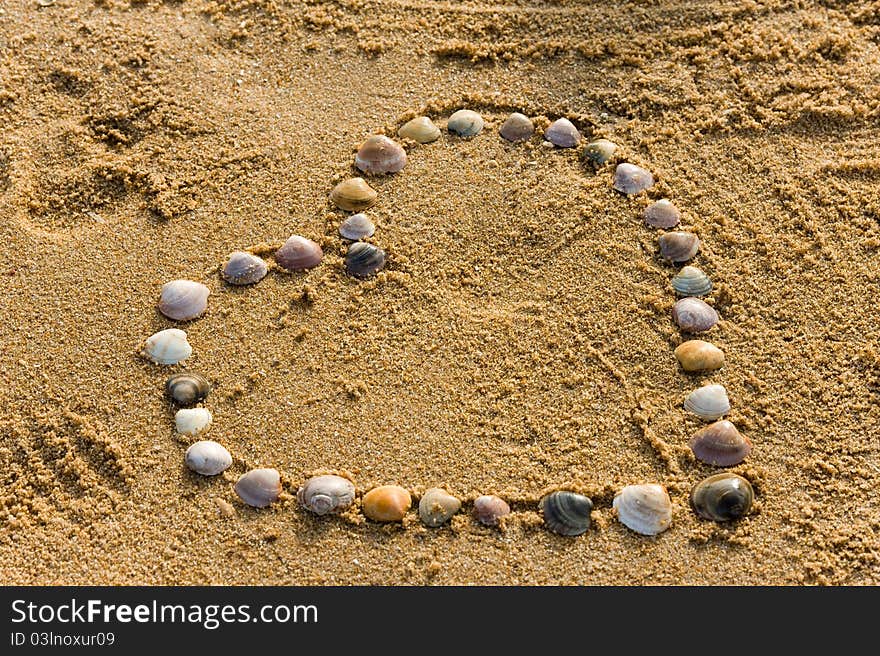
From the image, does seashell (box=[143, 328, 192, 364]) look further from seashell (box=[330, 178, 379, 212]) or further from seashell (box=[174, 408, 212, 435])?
seashell (box=[330, 178, 379, 212])

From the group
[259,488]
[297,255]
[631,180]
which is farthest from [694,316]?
[259,488]

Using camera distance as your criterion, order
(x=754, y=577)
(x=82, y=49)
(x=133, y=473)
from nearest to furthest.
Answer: (x=754, y=577), (x=133, y=473), (x=82, y=49)

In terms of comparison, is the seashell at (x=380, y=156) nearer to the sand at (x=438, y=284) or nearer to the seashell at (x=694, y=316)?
the sand at (x=438, y=284)

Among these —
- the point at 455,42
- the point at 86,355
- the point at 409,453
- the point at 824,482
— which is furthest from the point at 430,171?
the point at 824,482

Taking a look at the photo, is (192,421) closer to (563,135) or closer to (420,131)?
(420,131)

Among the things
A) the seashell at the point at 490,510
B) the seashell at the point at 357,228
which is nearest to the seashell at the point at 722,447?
the seashell at the point at 490,510

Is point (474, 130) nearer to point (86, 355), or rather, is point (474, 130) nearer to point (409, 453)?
point (409, 453)
